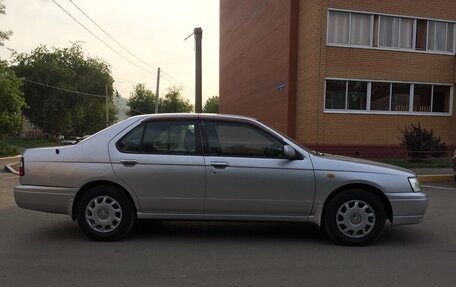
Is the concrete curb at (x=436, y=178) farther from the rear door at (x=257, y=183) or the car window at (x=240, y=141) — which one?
the car window at (x=240, y=141)

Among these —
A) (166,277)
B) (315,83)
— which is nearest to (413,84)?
(315,83)

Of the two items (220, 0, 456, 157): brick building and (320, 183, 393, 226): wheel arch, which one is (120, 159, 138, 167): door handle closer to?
(320, 183, 393, 226): wheel arch

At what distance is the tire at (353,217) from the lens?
6.16 metres

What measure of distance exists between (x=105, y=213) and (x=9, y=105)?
22.7m

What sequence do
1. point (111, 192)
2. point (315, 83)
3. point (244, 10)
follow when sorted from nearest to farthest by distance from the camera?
point (111, 192) < point (315, 83) < point (244, 10)

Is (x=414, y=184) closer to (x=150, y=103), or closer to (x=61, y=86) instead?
(x=61, y=86)

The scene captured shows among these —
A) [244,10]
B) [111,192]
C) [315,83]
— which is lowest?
[111,192]

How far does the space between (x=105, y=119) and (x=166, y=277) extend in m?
59.8

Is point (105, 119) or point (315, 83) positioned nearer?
point (315, 83)

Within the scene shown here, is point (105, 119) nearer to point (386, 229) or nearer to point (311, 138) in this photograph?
point (311, 138)

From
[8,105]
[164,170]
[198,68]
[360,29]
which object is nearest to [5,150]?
[8,105]

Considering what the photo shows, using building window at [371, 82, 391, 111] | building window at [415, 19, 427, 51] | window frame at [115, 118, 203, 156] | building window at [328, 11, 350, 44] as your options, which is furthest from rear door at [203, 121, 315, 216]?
building window at [415, 19, 427, 51]

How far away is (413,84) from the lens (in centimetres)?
2059

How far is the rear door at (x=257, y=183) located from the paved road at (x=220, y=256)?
0.47m
